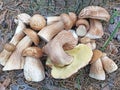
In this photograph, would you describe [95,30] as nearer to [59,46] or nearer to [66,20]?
[66,20]

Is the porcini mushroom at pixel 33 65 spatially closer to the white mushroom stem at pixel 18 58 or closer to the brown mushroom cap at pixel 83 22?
the white mushroom stem at pixel 18 58

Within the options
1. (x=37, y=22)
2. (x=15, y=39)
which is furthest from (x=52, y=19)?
(x=15, y=39)

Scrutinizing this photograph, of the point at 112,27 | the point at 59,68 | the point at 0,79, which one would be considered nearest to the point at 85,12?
the point at 112,27

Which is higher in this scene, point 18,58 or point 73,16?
point 73,16

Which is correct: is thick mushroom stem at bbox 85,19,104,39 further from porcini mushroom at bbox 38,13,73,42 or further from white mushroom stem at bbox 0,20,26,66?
white mushroom stem at bbox 0,20,26,66

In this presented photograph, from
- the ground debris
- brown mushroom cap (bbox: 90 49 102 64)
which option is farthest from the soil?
brown mushroom cap (bbox: 90 49 102 64)

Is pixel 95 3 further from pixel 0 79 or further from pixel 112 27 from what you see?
pixel 0 79
